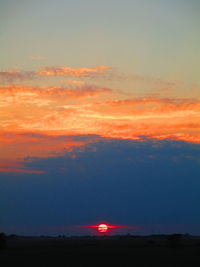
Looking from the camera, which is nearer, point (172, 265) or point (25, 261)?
point (172, 265)

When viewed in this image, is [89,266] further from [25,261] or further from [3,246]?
[3,246]

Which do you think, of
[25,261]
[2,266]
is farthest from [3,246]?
[2,266]

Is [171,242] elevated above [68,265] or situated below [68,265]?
above

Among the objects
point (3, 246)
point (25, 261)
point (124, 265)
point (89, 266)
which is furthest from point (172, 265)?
point (3, 246)

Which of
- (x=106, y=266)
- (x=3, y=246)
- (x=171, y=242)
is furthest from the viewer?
(x=171, y=242)

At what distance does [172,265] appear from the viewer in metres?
44.9

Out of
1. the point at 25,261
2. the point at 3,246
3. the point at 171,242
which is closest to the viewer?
the point at 25,261

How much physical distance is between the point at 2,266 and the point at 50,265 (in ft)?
14.0

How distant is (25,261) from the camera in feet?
162

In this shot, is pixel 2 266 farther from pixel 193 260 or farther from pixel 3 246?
pixel 3 246

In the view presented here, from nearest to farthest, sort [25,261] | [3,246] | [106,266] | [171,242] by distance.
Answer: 1. [106,266]
2. [25,261]
3. [3,246]
4. [171,242]

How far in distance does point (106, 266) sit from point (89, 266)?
1.49 m

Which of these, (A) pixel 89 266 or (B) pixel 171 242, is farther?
(B) pixel 171 242

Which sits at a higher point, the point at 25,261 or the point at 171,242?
the point at 171,242
